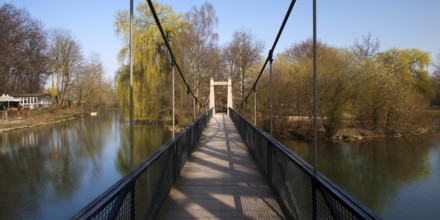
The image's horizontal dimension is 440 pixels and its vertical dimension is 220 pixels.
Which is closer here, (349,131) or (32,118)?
(349,131)

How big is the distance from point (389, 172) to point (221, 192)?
7.64 metres

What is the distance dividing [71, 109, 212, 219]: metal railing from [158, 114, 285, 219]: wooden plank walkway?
19 cm

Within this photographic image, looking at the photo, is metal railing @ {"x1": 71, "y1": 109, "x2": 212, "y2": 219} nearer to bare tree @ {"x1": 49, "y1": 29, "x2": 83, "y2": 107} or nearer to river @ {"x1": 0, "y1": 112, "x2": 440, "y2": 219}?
river @ {"x1": 0, "y1": 112, "x2": 440, "y2": 219}

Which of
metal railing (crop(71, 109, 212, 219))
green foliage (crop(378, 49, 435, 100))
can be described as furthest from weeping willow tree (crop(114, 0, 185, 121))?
green foliage (crop(378, 49, 435, 100))

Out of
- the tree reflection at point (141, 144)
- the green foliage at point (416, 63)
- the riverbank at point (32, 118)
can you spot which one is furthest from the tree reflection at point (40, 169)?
the green foliage at point (416, 63)

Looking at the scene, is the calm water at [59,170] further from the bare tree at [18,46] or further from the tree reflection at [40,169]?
the bare tree at [18,46]

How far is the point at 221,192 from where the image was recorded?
3.63 meters

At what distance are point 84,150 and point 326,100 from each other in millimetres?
10049

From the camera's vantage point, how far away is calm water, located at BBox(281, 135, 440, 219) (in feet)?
22.0

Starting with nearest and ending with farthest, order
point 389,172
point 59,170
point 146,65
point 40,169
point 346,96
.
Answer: point 389,172, point 59,170, point 40,169, point 346,96, point 146,65

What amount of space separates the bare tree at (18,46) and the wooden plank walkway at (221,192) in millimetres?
22386

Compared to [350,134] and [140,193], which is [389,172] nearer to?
[350,134]

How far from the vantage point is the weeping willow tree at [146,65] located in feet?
63.2

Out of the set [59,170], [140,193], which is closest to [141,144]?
[59,170]
